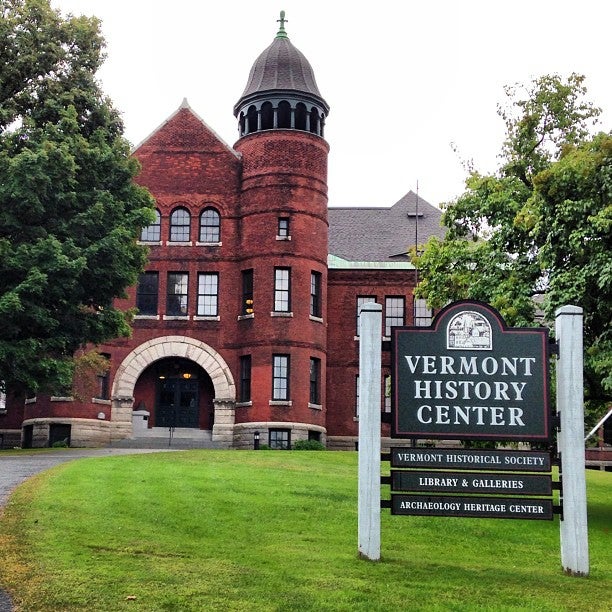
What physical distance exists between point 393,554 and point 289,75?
32.6 m

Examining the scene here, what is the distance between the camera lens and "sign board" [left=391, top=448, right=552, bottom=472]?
1185cm

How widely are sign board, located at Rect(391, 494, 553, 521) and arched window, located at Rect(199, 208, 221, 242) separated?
3065cm

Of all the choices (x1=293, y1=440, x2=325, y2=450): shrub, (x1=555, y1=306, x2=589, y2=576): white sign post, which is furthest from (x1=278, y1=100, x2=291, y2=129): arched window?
(x1=555, y1=306, x2=589, y2=576): white sign post

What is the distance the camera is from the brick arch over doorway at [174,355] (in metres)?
40.0

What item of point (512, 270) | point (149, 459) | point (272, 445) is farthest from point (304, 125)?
point (512, 270)

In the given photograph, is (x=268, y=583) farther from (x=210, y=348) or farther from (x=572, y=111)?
(x=210, y=348)

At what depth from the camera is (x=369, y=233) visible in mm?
47406

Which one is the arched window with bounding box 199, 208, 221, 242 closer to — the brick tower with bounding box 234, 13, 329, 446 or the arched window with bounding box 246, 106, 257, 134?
the brick tower with bounding box 234, 13, 329, 446

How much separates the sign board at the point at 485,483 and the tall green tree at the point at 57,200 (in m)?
16.6

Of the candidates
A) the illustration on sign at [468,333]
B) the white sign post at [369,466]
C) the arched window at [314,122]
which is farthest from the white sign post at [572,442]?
the arched window at [314,122]

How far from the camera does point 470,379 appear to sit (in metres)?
12.0

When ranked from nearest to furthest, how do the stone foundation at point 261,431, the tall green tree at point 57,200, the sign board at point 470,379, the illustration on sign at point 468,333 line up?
the sign board at point 470,379, the illustration on sign at point 468,333, the tall green tree at point 57,200, the stone foundation at point 261,431

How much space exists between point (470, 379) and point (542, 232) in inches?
282

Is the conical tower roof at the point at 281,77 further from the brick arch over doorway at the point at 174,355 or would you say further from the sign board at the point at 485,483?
the sign board at the point at 485,483
